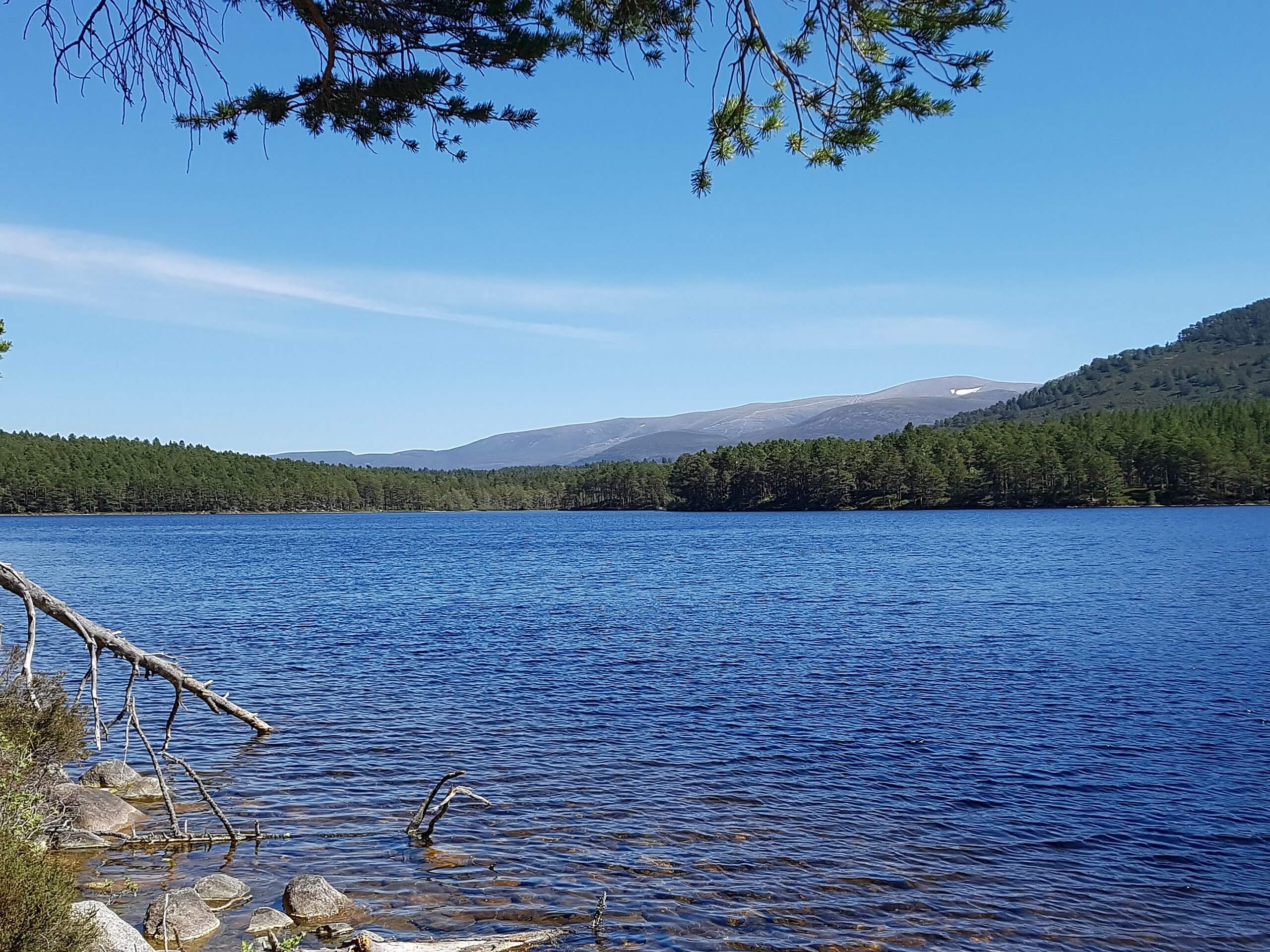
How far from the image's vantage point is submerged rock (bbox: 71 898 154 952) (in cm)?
977

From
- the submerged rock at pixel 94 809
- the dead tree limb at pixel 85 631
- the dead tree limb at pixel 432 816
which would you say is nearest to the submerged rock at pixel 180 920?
the dead tree limb at pixel 85 631

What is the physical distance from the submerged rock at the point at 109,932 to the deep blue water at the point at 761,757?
4.55 feet

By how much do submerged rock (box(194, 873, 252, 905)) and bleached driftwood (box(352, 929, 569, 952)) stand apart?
2.59m

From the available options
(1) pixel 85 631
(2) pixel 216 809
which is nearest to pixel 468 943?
Answer: (2) pixel 216 809

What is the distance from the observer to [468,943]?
460 inches

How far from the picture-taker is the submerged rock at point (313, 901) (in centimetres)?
1279

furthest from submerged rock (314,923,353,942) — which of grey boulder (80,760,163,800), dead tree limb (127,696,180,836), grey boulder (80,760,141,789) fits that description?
grey boulder (80,760,141,789)

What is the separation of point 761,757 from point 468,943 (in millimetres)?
10710

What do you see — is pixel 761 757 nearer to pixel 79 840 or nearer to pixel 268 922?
pixel 268 922

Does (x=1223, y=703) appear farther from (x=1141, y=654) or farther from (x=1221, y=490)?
(x=1221, y=490)

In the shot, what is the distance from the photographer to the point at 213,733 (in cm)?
2352

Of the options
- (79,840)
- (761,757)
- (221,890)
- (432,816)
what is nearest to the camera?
(221,890)

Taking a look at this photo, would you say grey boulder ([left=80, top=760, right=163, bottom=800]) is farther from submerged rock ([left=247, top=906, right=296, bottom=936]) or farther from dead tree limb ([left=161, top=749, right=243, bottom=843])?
submerged rock ([left=247, top=906, right=296, bottom=936])

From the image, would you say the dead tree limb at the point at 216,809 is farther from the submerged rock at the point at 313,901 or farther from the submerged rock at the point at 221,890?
the submerged rock at the point at 313,901
